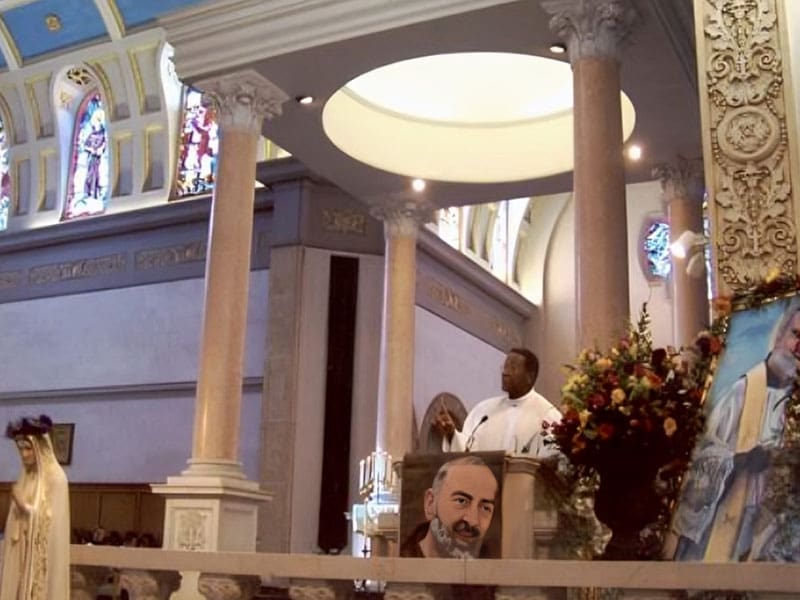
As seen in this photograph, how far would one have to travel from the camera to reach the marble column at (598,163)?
866cm

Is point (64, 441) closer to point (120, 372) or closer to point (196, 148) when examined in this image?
point (120, 372)

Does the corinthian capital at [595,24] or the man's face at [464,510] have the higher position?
the corinthian capital at [595,24]

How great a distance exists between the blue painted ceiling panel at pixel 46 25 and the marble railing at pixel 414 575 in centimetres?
1375

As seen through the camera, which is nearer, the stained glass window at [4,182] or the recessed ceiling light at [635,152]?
the recessed ceiling light at [635,152]

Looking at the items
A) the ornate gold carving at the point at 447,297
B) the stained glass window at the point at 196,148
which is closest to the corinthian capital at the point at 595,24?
the ornate gold carving at the point at 447,297

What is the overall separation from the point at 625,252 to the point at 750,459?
3.86 meters

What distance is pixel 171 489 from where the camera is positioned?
9.82 metres

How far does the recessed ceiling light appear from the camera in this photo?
39.9 feet

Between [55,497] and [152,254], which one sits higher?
[152,254]

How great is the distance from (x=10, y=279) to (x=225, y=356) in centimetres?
1080

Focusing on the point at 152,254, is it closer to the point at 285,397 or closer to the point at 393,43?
the point at 285,397

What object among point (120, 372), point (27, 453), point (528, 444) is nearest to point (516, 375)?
point (528, 444)

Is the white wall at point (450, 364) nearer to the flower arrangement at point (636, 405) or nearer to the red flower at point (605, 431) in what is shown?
the flower arrangement at point (636, 405)

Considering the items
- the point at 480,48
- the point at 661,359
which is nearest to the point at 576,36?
the point at 480,48
